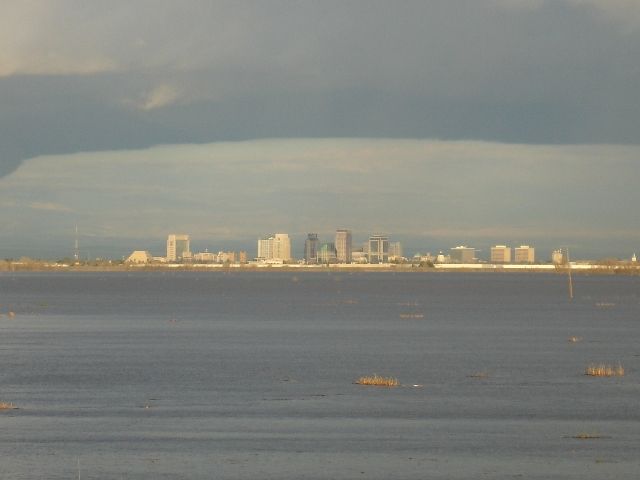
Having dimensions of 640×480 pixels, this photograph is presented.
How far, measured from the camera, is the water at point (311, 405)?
27.7 meters

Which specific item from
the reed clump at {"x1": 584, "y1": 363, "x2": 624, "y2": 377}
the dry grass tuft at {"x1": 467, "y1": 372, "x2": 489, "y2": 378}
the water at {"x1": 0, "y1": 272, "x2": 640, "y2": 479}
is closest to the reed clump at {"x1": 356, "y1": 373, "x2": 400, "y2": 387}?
the water at {"x1": 0, "y1": 272, "x2": 640, "y2": 479}

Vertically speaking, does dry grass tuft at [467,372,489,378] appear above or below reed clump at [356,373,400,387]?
below

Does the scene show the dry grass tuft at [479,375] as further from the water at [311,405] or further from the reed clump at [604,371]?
the reed clump at [604,371]

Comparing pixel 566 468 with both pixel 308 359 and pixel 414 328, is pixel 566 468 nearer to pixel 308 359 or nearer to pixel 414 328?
pixel 308 359

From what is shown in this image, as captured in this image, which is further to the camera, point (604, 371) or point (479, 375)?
point (604, 371)

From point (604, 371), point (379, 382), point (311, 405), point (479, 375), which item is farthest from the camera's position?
point (604, 371)

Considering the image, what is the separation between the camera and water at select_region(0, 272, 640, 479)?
27.7 m

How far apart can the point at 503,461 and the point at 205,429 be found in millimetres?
8459

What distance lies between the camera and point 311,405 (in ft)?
125

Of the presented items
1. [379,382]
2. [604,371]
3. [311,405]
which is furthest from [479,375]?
[311,405]

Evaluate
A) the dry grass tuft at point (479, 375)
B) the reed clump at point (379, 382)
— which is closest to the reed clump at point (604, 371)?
the dry grass tuft at point (479, 375)

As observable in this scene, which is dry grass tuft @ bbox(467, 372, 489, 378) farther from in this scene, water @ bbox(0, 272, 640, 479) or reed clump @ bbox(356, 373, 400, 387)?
reed clump @ bbox(356, 373, 400, 387)

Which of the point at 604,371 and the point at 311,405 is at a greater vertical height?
the point at 604,371

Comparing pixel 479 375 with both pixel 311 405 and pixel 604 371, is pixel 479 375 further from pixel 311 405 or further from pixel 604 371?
pixel 311 405
